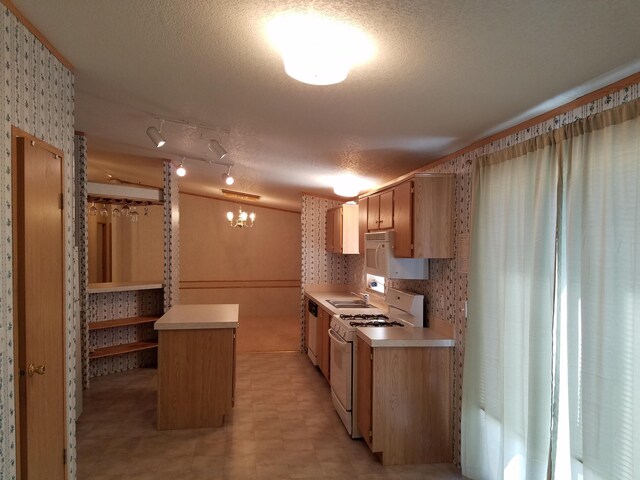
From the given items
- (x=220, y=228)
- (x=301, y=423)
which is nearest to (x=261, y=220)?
(x=220, y=228)

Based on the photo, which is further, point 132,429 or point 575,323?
point 132,429

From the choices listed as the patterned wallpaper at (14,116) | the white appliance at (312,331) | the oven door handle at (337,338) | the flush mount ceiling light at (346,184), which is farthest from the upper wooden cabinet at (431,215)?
the white appliance at (312,331)

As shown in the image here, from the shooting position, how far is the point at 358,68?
176 cm

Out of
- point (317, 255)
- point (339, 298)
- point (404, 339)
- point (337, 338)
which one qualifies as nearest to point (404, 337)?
point (404, 339)

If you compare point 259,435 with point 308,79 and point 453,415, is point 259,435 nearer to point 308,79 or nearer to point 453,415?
point 453,415

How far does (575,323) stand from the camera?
6.05 feet

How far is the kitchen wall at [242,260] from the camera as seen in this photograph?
880cm

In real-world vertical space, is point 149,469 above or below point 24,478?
below

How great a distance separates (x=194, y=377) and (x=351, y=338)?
4.77 feet

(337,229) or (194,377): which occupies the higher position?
(337,229)

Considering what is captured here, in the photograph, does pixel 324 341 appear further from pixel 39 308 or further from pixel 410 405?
pixel 39 308

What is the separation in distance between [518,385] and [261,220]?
752 centimetres

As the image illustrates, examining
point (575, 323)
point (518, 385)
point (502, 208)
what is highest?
point (502, 208)

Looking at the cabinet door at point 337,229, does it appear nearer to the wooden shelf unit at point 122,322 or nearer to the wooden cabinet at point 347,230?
the wooden cabinet at point 347,230
